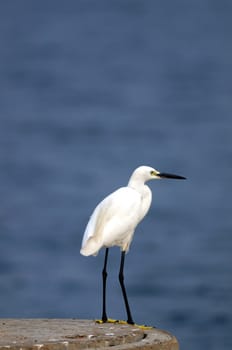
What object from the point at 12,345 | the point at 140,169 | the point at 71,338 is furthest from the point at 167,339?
the point at 140,169

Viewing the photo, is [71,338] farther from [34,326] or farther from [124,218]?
[124,218]

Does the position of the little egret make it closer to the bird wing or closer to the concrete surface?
the bird wing

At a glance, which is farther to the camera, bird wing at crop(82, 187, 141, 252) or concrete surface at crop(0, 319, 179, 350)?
bird wing at crop(82, 187, 141, 252)

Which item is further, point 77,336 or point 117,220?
point 117,220

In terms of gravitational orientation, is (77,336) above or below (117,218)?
below

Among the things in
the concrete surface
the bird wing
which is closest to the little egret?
the bird wing

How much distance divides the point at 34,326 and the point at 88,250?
2.24ft

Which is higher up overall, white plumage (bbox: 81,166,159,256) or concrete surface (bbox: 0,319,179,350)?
white plumage (bbox: 81,166,159,256)

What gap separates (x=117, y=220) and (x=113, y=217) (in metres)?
0.04

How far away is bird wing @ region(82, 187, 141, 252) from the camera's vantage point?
→ 6586 millimetres

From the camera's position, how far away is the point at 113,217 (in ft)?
21.9

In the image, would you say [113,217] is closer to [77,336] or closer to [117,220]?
[117,220]

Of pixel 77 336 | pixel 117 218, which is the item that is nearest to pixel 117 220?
pixel 117 218

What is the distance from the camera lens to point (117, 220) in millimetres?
6668
